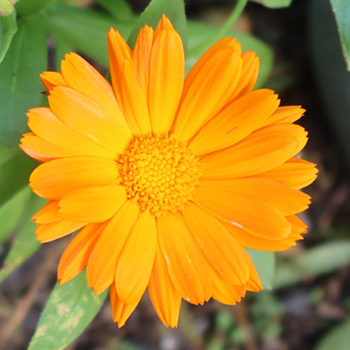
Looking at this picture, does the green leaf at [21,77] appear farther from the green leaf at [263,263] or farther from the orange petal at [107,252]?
the green leaf at [263,263]

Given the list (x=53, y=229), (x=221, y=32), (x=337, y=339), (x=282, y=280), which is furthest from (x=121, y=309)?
(x=337, y=339)

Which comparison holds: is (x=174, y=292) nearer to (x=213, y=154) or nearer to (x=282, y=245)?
(x=282, y=245)

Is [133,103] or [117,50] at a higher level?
[117,50]

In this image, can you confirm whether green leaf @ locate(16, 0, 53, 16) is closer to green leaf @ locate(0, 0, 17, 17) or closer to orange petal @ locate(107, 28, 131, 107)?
green leaf @ locate(0, 0, 17, 17)

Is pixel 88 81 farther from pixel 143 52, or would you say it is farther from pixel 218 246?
pixel 218 246

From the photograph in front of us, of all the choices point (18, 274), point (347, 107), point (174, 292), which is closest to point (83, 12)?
point (174, 292)

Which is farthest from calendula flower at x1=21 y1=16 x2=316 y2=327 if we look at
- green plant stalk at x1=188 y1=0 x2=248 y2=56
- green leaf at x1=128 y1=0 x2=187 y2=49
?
green plant stalk at x1=188 y1=0 x2=248 y2=56
